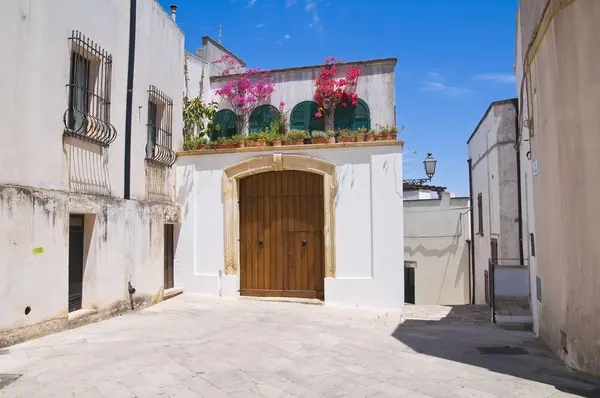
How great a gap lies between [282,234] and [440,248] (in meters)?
10.8

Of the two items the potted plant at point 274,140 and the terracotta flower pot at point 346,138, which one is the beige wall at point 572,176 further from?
the potted plant at point 274,140

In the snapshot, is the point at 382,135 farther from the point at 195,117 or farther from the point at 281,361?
the point at 281,361

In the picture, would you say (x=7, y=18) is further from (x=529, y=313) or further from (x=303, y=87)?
(x=529, y=313)

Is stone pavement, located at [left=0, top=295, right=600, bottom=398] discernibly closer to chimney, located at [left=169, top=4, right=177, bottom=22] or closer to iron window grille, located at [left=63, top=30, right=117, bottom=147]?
iron window grille, located at [left=63, top=30, right=117, bottom=147]

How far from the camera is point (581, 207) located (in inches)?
213

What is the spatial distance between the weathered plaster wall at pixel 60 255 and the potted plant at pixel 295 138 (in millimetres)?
3467

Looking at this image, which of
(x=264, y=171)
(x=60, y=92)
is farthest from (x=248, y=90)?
(x=60, y=92)

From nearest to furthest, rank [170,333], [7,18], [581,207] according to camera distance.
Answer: [581,207], [7,18], [170,333]

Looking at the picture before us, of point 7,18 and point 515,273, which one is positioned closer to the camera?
point 7,18

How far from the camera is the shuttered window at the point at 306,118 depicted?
13.1 metres

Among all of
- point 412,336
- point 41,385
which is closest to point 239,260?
point 412,336

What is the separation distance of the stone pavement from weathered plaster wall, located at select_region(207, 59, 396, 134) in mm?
5737

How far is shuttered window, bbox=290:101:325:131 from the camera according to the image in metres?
13.1

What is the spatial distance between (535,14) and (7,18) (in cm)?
740
